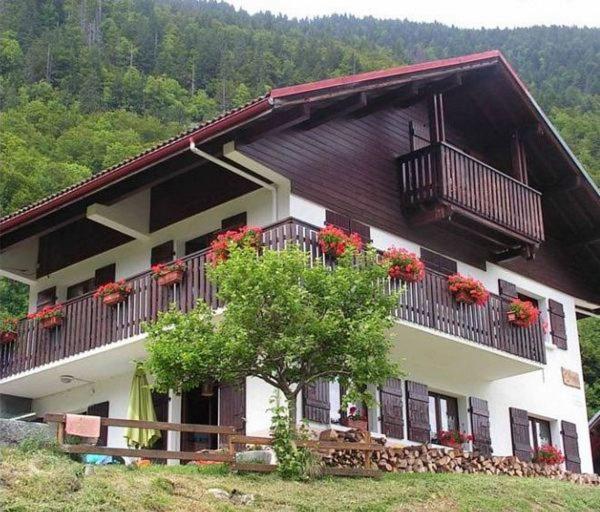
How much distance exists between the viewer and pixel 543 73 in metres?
89.4

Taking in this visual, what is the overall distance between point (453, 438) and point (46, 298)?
880 centimetres

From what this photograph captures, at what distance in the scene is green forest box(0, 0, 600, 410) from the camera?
49938 millimetres

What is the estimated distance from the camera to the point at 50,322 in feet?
60.6

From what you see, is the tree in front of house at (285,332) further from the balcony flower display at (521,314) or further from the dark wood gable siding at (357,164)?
the balcony flower display at (521,314)

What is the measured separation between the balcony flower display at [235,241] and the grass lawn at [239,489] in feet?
10.3

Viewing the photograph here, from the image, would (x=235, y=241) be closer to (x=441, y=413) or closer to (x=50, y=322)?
(x=50, y=322)

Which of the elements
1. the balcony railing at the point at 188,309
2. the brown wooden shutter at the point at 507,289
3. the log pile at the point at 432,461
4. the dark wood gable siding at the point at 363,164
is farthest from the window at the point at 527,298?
the log pile at the point at 432,461

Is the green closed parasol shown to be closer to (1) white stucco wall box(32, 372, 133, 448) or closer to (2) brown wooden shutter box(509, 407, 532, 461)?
(1) white stucco wall box(32, 372, 133, 448)

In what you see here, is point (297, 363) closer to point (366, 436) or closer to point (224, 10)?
point (366, 436)

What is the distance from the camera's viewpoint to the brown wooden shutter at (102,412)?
61.7ft

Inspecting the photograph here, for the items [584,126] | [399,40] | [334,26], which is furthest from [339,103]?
[334,26]

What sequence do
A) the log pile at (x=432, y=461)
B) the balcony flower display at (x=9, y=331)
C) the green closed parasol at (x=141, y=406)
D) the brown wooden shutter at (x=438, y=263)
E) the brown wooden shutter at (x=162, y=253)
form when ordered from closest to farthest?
the log pile at (x=432, y=461), the green closed parasol at (x=141, y=406), the brown wooden shutter at (x=162, y=253), the balcony flower display at (x=9, y=331), the brown wooden shutter at (x=438, y=263)

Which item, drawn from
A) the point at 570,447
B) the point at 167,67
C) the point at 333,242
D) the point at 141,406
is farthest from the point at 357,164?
the point at 167,67

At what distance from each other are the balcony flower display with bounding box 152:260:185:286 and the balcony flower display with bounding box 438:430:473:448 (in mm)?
5826
